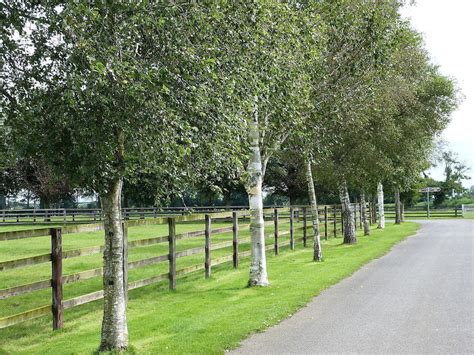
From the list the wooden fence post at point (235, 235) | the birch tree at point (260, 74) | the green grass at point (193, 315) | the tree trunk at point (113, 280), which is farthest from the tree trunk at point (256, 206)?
the tree trunk at point (113, 280)

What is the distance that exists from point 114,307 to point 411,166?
931 inches

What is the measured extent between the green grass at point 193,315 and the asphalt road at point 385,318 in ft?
1.17

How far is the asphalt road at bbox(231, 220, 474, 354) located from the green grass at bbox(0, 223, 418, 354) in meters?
0.36

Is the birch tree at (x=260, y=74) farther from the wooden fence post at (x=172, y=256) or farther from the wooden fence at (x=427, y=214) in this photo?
the wooden fence at (x=427, y=214)

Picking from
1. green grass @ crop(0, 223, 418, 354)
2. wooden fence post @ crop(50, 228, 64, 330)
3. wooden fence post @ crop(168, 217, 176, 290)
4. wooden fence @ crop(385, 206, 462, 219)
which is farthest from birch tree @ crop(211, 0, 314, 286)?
wooden fence @ crop(385, 206, 462, 219)

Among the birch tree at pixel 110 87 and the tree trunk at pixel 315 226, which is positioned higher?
the birch tree at pixel 110 87

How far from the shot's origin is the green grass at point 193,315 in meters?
7.14

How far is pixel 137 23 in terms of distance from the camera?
5430 mm

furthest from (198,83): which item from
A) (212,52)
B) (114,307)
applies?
(114,307)

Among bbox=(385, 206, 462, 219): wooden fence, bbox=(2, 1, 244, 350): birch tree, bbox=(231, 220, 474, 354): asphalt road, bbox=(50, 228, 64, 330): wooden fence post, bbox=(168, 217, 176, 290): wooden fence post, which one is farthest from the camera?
bbox=(385, 206, 462, 219): wooden fence

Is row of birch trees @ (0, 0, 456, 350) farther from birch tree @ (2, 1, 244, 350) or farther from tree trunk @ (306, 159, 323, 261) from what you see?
tree trunk @ (306, 159, 323, 261)

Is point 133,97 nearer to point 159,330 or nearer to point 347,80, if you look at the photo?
point 159,330

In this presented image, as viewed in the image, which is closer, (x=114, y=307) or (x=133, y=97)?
(x=133, y=97)

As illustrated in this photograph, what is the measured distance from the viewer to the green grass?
7137 mm
